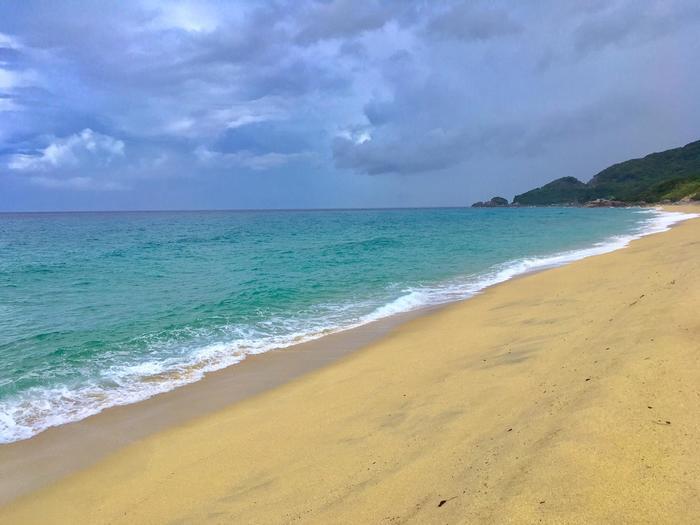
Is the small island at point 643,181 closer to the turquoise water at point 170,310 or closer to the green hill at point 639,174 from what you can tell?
the green hill at point 639,174

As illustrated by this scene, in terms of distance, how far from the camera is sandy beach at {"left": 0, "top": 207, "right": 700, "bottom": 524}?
315cm

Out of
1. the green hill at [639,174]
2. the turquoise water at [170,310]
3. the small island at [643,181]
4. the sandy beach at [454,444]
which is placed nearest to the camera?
the sandy beach at [454,444]

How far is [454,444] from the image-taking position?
430 centimetres

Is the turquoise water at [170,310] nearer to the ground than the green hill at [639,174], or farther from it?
nearer to the ground

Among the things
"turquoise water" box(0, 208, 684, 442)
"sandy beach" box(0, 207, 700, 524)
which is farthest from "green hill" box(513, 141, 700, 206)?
"sandy beach" box(0, 207, 700, 524)

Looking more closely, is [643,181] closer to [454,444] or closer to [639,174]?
[639,174]

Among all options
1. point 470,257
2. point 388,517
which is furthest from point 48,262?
point 388,517

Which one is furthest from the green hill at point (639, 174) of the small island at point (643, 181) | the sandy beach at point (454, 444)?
the sandy beach at point (454, 444)

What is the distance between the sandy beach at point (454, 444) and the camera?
10.3 ft

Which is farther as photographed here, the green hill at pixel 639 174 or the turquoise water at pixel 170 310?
the green hill at pixel 639 174

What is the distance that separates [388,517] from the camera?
339 cm

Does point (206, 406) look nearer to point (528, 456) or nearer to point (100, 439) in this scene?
point (100, 439)

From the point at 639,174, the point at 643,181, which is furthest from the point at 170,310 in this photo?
the point at 639,174

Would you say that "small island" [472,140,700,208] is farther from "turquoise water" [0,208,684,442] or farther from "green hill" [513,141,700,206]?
"turquoise water" [0,208,684,442]
